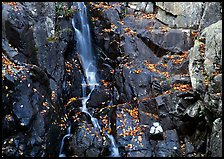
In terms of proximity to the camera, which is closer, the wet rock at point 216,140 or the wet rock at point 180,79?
the wet rock at point 216,140

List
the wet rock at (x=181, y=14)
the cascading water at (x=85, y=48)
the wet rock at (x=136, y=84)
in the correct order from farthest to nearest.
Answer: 1. the wet rock at (x=181, y=14)
2. the cascading water at (x=85, y=48)
3. the wet rock at (x=136, y=84)

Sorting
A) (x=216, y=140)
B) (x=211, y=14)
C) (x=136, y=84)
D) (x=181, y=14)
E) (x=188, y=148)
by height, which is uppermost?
(x=181, y=14)

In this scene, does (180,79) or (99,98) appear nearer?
(180,79)

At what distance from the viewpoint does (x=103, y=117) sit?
896cm

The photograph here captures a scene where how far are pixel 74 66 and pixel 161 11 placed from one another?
16.6ft

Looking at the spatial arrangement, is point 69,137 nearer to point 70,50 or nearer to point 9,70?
Result: point 9,70

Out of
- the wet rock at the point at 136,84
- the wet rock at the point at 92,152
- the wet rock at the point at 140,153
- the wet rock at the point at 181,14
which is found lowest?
the wet rock at the point at 140,153

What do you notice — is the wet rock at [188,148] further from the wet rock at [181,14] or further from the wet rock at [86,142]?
the wet rock at [181,14]

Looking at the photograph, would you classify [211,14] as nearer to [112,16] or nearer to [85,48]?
[112,16]

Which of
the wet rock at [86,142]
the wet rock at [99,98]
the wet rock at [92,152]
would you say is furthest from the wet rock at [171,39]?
the wet rock at [92,152]

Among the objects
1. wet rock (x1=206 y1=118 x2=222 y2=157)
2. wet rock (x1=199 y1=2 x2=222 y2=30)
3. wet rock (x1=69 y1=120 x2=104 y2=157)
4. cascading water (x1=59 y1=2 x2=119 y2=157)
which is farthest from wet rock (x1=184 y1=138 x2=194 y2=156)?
wet rock (x1=199 y1=2 x2=222 y2=30)

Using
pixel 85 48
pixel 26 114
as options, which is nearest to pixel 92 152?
pixel 26 114

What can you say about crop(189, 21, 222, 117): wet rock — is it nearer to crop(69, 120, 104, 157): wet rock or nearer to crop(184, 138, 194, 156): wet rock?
crop(184, 138, 194, 156): wet rock

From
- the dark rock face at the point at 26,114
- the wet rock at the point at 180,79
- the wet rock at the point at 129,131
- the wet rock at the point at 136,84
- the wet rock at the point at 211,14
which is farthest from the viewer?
the wet rock at the point at 211,14
